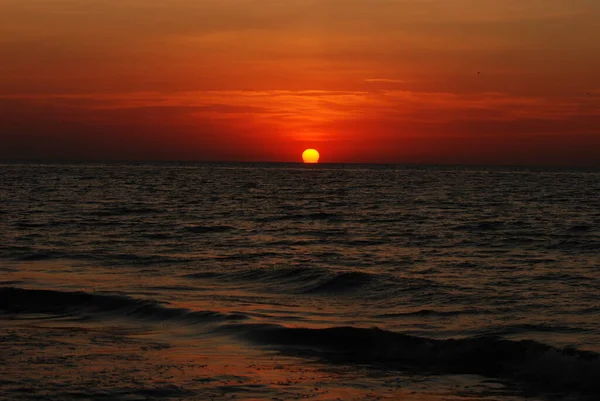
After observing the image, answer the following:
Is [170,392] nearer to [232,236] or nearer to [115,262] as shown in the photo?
[115,262]

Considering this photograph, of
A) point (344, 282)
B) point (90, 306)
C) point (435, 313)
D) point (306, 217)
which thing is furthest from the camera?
point (306, 217)

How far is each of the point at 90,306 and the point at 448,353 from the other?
25.4 ft

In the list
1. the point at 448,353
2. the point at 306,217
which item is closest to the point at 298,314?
the point at 448,353

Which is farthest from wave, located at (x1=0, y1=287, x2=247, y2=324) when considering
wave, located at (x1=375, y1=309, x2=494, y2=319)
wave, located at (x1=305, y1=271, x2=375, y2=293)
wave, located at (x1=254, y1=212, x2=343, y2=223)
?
wave, located at (x1=254, y1=212, x2=343, y2=223)

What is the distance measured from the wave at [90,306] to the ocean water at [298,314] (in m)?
0.06

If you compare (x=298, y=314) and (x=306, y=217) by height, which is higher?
(x=306, y=217)

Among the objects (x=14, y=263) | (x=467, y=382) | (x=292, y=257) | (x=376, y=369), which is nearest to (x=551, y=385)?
(x=467, y=382)

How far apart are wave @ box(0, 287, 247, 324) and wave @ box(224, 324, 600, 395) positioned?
55.1 inches

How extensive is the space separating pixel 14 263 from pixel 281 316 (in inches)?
428

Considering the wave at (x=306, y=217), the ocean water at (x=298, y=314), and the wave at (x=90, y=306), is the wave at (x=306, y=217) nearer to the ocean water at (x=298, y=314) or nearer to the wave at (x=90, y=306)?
the ocean water at (x=298, y=314)

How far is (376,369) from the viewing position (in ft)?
39.5

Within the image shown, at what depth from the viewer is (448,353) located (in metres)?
13.0

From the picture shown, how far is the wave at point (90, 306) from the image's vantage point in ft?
51.2

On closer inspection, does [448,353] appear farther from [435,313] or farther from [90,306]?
[90,306]
